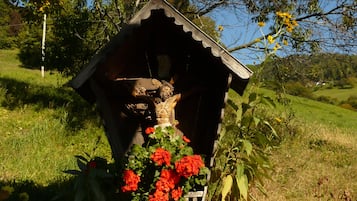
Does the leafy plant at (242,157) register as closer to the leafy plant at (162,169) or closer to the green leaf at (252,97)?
the green leaf at (252,97)

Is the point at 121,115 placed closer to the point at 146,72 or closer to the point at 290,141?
the point at 146,72

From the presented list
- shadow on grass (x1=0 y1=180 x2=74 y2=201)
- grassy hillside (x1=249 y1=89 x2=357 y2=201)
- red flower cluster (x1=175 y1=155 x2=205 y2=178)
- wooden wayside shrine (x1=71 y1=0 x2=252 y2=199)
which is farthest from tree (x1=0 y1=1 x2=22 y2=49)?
red flower cluster (x1=175 y1=155 x2=205 y2=178)

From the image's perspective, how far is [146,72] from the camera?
4.93 m

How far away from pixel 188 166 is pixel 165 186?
0.26 meters

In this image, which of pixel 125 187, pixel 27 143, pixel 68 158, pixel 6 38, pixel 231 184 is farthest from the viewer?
pixel 6 38

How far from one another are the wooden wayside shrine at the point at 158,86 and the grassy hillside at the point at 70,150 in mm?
596

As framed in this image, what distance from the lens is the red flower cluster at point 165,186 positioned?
147 inches

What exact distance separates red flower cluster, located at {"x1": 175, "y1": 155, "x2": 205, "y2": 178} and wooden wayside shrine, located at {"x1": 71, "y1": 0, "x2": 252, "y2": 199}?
761 millimetres

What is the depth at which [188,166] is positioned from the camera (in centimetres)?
364

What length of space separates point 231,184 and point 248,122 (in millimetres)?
653

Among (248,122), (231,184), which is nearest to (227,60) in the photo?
(248,122)

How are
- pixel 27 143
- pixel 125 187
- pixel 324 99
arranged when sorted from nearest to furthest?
pixel 125 187
pixel 27 143
pixel 324 99

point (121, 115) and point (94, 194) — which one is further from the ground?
point (121, 115)

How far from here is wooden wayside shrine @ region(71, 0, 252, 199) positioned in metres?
4.57
